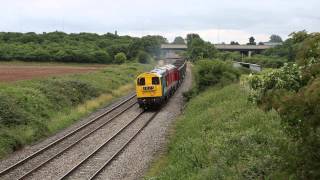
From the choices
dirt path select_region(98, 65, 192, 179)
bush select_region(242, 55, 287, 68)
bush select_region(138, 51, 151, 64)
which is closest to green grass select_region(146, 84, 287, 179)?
dirt path select_region(98, 65, 192, 179)

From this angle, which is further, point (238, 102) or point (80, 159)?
point (238, 102)

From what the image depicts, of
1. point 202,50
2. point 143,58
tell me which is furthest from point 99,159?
point 143,58

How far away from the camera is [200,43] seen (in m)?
95.1

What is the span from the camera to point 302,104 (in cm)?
809

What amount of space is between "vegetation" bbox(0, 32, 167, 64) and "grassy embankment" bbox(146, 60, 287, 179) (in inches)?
2988

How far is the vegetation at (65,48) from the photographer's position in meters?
97.5

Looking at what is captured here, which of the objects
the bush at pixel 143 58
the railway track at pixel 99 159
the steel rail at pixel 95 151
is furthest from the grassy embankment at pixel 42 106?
the bush at pixel 143 58

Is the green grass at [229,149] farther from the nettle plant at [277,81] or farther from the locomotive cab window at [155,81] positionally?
the locomotive cab window at [155,81]

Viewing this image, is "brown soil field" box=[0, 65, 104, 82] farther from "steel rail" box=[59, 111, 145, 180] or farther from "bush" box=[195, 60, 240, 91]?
"steel rail" box=[59, 111, 145, 180]

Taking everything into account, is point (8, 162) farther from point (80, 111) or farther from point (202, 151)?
point (80, 111)

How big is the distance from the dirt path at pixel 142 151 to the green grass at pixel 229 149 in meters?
0.55

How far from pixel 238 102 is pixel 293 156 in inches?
698

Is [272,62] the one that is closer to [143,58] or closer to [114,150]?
[114,150]

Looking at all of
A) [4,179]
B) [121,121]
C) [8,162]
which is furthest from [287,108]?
[121,121]
